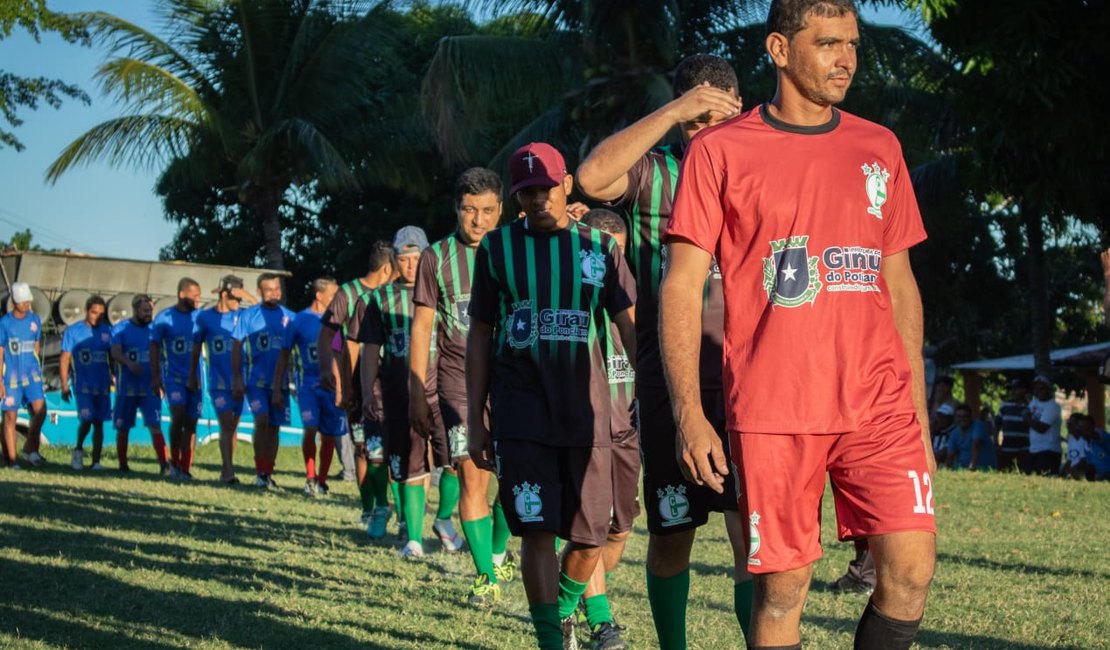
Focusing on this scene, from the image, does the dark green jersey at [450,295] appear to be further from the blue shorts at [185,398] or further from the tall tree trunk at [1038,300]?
the tall tree trunk at [1038,300]

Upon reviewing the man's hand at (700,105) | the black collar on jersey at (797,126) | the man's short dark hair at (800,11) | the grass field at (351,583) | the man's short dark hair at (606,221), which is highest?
the man's short dark hair at (800,11)

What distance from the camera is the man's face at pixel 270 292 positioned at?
53.4 feet

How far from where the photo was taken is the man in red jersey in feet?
12.2

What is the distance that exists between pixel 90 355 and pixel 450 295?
12801 millimetres

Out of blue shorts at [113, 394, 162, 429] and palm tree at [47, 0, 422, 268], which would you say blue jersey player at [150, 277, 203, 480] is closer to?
blue shorts at [113, 394, 162, 429]

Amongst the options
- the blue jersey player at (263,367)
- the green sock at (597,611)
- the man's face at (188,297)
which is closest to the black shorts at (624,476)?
the green sock at (597,611)

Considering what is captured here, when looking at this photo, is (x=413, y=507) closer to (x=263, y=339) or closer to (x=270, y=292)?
(x=270, y=292)

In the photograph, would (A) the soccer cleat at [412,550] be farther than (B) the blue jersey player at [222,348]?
No

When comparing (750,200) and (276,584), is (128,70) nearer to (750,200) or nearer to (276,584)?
(276,584)

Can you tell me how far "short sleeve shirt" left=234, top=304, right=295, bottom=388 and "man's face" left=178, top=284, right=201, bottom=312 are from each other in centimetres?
123

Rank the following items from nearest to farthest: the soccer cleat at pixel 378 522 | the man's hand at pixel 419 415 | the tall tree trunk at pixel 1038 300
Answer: the man's hand at pixel 419 415
the soccer cleat at pixel 378 522
the tall tree trunk at pixel 1038 300

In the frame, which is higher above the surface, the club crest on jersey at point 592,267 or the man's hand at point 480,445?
the club crest on jersey at point 592,267

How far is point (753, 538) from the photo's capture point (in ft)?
12.2

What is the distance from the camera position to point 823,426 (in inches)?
146
